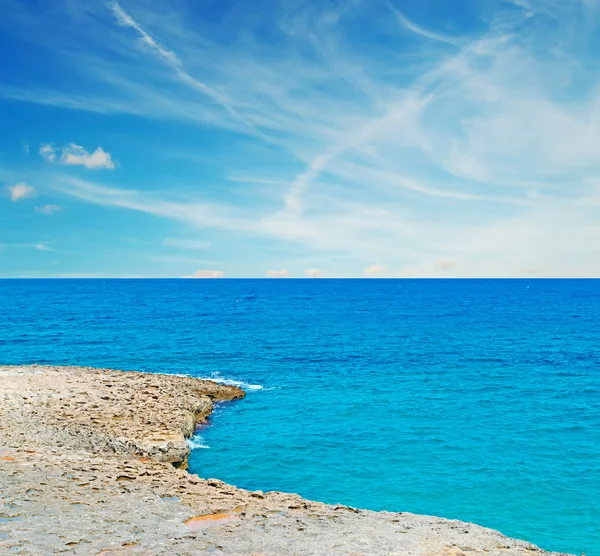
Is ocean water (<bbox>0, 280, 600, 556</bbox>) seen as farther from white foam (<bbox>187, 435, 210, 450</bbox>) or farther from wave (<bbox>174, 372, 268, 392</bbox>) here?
white foam (<bbox>187, 435, 210, 450</bbox>)

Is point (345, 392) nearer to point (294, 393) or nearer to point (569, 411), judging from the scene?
point (294, 393)

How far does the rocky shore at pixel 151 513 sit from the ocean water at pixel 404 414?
16.6ft

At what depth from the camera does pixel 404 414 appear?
35531 millimetres

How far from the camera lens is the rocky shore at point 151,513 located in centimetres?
1408

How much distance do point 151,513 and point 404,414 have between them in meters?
23.1

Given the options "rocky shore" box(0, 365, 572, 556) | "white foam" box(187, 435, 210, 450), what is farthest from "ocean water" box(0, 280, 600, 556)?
"rocky shore" box(0, 365, 572, 556)

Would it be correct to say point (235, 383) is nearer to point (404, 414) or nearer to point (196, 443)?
point (196, 443)

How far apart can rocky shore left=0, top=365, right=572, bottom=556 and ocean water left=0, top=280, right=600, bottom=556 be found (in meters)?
5.05

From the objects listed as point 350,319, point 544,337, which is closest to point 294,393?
point 544,337

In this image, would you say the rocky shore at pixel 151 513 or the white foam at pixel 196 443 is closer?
the rocky shore at pixel 151 513

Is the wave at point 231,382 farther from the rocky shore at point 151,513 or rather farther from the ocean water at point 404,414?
the rocky shore at point 151,513

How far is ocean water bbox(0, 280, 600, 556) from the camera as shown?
23516mm

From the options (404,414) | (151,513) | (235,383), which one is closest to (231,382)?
(235,383)

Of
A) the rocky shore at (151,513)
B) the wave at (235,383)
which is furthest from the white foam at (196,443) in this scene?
the wave at (235,383)
